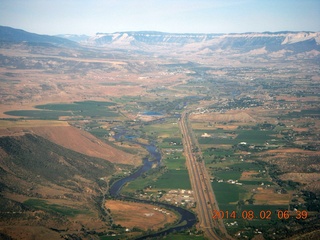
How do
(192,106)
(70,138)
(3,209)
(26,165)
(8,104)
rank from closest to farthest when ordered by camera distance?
(3,209) → (26,165) → (70,138) → (8,104) → (192,106)

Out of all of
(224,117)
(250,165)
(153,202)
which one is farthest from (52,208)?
(224,117)

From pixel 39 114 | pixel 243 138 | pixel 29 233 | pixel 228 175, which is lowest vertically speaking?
pixel 29 233

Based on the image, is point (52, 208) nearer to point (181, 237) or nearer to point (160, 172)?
point (181, 237)

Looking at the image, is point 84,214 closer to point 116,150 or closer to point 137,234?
point 137,234

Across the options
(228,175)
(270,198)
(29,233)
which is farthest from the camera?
(228,175)

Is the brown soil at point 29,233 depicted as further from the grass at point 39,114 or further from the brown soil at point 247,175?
the grass at point 39,114

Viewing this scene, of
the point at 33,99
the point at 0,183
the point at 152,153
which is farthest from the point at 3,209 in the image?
the point at 33,99
